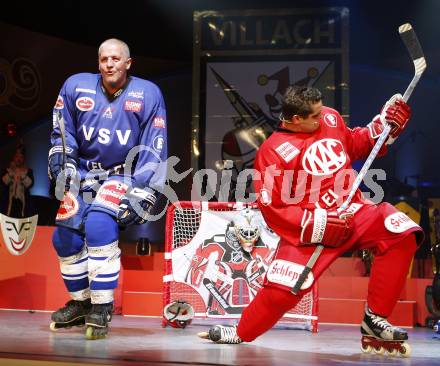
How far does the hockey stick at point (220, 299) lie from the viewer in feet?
13.4

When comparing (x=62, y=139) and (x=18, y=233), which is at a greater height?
(x=62, y=139)

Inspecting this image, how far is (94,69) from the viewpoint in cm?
802

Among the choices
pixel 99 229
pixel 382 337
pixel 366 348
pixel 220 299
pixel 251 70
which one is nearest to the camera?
pixel 382 337

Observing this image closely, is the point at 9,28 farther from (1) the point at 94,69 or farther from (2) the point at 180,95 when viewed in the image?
(2) the point at 180,95

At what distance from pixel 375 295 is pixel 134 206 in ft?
3.95

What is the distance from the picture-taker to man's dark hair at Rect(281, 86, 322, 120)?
9.66 feet

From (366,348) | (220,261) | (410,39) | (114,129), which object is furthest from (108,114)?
(366,348)

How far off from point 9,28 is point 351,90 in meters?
3.89

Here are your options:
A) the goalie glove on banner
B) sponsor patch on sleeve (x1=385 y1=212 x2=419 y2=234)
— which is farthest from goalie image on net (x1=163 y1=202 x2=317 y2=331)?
the goalie glove on banner

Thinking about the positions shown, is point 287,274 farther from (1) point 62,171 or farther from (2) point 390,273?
(1) point 62,171

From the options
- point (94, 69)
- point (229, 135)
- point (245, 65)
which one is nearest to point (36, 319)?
point (229, 135)

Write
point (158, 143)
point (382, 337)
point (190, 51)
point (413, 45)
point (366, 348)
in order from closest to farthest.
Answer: point (382, 337) < point (366, 348) < point (413, 45) < point (158, 143) < point (190, 51)

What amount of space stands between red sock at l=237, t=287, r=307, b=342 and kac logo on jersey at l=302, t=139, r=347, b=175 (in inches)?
21.4

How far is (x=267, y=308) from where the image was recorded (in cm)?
284
